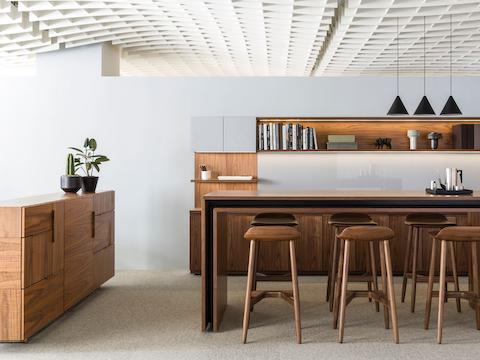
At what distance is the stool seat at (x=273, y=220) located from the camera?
5074mm

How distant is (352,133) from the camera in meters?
7.66

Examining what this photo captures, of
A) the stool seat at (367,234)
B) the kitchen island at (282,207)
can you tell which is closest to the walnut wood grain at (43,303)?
the kitchen island at (282,207)

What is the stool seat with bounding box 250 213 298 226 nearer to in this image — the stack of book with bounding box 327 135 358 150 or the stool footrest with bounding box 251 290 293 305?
the stool footrest with bounding box 251 290 293 305

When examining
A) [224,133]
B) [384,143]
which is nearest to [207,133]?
[224,133]

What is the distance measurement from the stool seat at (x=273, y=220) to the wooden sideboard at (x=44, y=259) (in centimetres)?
166

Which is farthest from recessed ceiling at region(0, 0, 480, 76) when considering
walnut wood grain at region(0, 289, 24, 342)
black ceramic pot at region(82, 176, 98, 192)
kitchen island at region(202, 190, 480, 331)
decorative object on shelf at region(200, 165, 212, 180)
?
walnut wood grain at region(0, 289, 24, 342)

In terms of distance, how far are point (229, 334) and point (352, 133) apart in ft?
13.5

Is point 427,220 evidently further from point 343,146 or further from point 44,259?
point 44,259

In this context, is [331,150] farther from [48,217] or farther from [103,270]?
[48,217]

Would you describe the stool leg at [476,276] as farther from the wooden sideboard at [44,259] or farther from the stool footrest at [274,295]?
the wooden sideboard at [44,259]

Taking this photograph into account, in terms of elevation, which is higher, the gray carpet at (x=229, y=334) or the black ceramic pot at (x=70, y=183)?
the black ceramic pot at (x=70, y=183)

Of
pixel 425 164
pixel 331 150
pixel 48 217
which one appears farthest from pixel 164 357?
pixel 425 164

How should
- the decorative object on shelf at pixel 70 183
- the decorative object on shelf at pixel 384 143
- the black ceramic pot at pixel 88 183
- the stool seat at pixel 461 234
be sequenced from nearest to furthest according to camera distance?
the stool seat at pixel 461 234 → the decorative object on shelf at pixel 70 183 → the black ceramic pot at pixel 88 183 → the decorative object on shelf at pixel 384 143

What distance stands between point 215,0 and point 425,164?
3662mm
